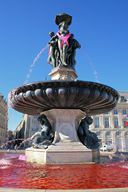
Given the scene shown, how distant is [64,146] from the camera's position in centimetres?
777

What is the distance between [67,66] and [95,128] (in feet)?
164

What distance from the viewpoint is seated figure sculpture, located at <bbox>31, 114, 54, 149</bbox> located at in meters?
8.16

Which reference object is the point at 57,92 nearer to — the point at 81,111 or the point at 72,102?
the point at 72,102

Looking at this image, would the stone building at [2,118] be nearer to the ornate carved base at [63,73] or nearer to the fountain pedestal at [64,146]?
the ornate carved base at [63,73]

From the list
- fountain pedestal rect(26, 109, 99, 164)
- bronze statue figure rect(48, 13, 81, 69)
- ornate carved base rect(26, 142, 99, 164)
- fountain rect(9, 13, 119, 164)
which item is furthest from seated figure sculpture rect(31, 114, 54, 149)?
bronze statue figure rect(48, 13, 81, 69)

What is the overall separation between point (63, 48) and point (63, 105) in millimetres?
3201

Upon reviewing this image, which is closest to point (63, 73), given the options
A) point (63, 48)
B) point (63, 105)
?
point (63, 48)

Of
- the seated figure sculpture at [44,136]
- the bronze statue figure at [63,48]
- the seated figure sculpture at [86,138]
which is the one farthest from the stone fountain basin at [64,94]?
the bronze statue figure at [63,48]

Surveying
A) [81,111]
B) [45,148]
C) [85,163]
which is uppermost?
[81,111]

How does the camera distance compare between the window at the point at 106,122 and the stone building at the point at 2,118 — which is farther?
the stone building at the point at 2,118

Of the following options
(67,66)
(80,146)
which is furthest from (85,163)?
(67,66)

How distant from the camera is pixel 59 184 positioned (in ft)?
13.2

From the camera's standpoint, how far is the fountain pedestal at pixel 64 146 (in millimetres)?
7406

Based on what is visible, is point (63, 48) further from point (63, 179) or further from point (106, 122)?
point (106, 122)
